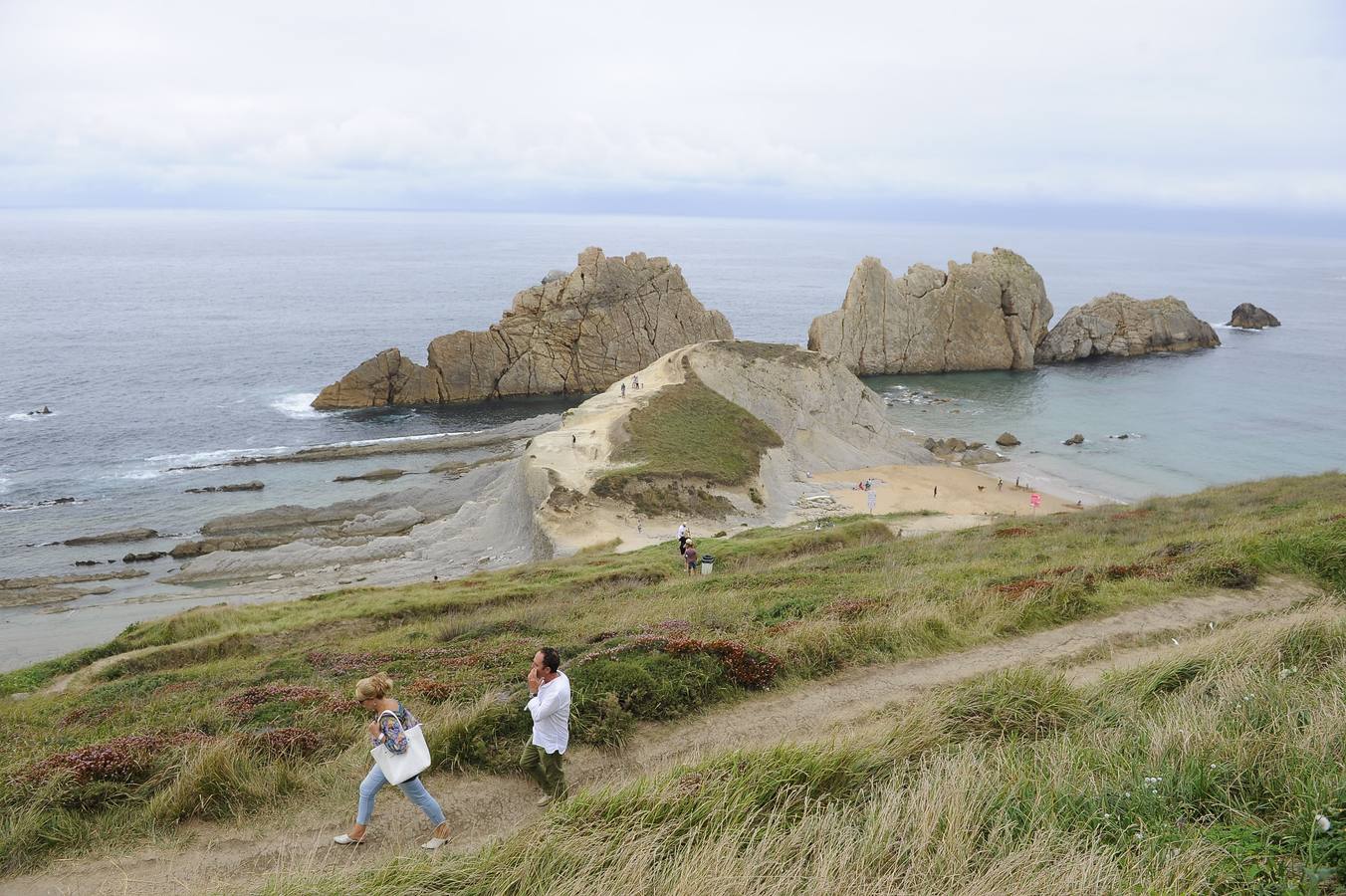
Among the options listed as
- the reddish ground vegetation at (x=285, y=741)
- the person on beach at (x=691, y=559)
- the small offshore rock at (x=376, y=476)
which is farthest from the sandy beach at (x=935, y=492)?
the reddish ground vegetation at (x=285, y=741)

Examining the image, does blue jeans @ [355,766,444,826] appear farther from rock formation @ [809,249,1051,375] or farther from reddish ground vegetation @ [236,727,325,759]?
rock formation @ [809,249,1051,375]

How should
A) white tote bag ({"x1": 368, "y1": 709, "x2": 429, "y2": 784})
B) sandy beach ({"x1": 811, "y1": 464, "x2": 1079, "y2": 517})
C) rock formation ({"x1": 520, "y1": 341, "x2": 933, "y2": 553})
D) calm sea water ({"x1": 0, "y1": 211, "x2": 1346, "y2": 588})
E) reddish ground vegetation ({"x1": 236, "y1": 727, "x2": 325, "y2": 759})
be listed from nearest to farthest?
white tote bag ({"x1": 368, "y1": 709, "x2": 429, "y2": 784}) → reddish ground vegetation ({"x1": 236, "y1": 727, "x2": 325, "y2": 759}) → rock formation ({"x1": 520, "y1": 341, "x2": 933, "y2": 553}) → sandy beach ({"x1": 811, "y1": 464, "x2": 1079, "y2": 517}) → calm sea water ({"x1": 0, "y1": 211, "x2": 1346, "y2": 588})

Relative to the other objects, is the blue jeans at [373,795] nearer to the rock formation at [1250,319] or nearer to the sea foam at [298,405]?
the sea foam at [298,405]

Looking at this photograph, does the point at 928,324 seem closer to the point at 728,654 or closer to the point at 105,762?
the point at 728,654

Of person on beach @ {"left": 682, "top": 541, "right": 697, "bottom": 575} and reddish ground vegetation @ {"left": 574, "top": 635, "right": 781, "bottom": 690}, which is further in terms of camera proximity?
person on beach @ {"left": 682, "top": 541, "right": 697, "bottom": 575}

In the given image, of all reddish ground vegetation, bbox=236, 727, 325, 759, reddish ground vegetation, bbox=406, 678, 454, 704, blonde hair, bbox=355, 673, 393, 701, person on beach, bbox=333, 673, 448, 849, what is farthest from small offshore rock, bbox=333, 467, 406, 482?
blonde hair, bbox=355, 673, 393, 701

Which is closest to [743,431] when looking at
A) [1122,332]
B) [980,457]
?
[980,457]

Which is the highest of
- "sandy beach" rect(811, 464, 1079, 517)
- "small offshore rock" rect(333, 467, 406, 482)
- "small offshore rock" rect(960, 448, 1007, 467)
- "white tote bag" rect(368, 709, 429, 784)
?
"white tote bag" rect(368, 709, 429, 784)

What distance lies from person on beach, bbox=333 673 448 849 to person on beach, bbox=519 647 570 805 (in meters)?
1.12

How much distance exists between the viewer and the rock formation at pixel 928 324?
95.2 meters

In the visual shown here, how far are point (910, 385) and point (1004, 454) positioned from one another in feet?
85.1

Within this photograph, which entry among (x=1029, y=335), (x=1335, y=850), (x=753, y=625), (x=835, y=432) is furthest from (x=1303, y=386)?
(x=1335, y=850)

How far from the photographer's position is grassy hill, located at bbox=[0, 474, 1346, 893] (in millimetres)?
6133

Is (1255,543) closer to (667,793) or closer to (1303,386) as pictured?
(667,793)
